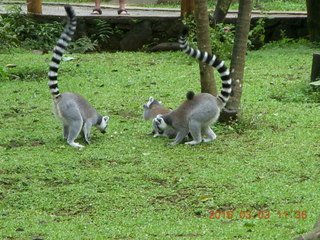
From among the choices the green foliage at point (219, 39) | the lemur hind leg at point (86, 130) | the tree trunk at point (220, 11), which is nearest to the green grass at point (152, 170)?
the lemur hind leg at point (86, 130)

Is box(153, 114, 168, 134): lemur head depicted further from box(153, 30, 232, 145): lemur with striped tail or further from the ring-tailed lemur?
the ring-tailed lemur

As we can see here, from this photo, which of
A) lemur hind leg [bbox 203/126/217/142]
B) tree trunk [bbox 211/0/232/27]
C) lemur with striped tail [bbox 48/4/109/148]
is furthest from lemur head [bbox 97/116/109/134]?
tree trunk [bbox 211/0/232/27]

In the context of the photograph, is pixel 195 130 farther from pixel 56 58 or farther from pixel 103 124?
pixel 56 58

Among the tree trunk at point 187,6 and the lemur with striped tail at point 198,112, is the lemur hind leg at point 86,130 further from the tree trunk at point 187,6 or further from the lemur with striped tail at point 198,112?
the tree trunk at point 187,6

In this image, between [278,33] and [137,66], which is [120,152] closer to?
[137,66]

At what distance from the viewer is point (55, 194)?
7023 millimetres

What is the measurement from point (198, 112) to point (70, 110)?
5.43 ft

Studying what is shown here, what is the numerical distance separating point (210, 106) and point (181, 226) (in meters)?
2.91

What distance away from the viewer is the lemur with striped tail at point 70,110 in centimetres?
884

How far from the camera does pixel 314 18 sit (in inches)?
634

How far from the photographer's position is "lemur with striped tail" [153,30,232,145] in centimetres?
872
